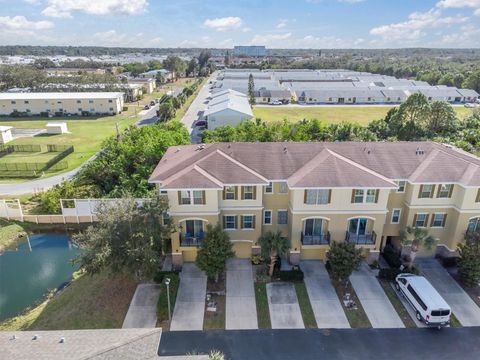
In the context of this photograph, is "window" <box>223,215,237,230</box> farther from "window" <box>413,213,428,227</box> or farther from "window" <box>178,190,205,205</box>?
"window" <box>413,213,428,227</box>

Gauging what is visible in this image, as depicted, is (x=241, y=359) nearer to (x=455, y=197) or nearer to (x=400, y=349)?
(x=400, y=349)

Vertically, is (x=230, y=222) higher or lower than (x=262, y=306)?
higher

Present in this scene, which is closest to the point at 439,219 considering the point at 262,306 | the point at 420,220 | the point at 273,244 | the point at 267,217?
the point at 420,220

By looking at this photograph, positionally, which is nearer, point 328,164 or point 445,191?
point 328,164

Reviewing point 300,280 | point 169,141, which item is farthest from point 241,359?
point 169,141

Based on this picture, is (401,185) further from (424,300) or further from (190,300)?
(190,300)

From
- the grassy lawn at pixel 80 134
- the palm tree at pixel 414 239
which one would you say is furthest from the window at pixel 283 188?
the grassy lawn at pixel 80 134

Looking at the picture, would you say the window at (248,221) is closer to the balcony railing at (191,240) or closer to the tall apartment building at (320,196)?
the tall apartment building at (320,196)

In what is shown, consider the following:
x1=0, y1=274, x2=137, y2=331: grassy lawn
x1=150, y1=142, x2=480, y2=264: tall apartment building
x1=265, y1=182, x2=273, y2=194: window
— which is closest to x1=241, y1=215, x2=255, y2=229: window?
x1=150, y1=142, x2=480, y2=264: tall apartment building
